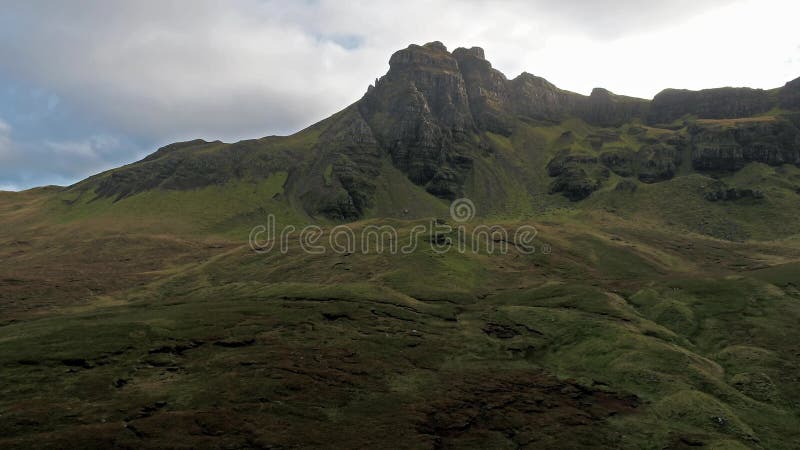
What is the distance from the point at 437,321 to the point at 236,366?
4644 centimetres

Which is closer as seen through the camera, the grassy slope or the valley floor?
the valley floor

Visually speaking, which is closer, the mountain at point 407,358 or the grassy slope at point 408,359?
the mountain at point 407,358

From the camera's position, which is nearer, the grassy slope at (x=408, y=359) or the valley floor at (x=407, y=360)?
the valley floor at (x=407, y=360)

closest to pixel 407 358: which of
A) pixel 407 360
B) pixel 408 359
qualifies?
pixel 408 359

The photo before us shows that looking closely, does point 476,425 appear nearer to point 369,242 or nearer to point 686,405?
point 686,405

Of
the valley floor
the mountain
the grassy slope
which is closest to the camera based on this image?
the valley floor

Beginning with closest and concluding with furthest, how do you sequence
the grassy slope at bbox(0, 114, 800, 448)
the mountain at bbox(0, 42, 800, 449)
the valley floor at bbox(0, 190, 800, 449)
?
the valley floor at bbox(0, 190, 800, 449)
the mountain at bbox(0, 42, 800, 449)
the grassy slope at bbox(0, 114, 800, 448)

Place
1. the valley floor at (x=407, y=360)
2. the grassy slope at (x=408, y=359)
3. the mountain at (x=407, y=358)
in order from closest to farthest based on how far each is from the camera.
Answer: the valley floor at (x=407, y=360)
the mountain at (x=407, y=358)
the grassy slope at (x=408, y=359)

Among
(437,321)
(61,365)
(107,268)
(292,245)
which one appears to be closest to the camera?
(61,365)

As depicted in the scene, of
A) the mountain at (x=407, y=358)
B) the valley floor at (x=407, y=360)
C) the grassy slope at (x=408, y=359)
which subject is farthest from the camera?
the grassy slope at (x=408, y=359)

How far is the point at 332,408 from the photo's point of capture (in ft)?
198

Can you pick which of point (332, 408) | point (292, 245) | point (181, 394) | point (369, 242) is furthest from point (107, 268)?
point (332, 408)

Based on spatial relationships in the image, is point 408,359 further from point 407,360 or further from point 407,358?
point 407,360

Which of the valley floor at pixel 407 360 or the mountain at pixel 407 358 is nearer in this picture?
the valley floor at pixel 407 360
